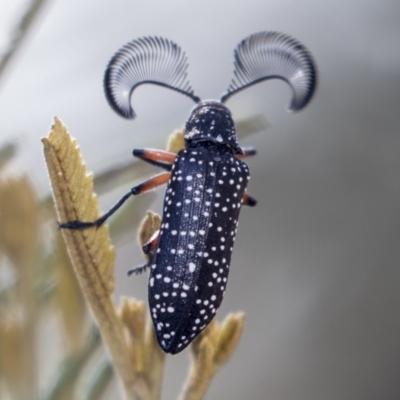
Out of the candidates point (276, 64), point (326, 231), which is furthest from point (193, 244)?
point (326, 231)

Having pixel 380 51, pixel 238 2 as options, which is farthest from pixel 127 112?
pixel 380 51

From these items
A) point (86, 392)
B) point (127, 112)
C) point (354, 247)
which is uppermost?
point (127, 112)

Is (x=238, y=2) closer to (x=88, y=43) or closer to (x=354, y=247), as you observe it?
(x=88, y=43)

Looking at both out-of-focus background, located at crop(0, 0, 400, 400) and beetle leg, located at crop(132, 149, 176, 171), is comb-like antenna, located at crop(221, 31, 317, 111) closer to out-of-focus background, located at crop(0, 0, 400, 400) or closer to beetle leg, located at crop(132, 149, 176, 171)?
beetle leg, located at crop(132, 149, 176, 171)

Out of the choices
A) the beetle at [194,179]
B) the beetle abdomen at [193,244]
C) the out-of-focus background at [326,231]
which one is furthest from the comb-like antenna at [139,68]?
the out-of-focus background at [326,231]

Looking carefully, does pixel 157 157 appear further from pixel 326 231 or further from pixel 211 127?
pixel 326 231

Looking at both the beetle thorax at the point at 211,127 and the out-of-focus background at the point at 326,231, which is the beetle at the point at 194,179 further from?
the out-of-focus background at the point at 326,231

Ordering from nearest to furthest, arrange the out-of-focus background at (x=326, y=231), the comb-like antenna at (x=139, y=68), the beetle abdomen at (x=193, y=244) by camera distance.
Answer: the beetle abdomen at (x=193, y=244)
the comb-like antenna at (x=139, y=68)
the out-of-focus background at (x=326, y=231)
